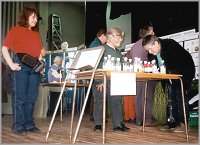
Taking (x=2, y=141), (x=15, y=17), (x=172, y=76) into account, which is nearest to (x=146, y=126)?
(x=172, y=76)

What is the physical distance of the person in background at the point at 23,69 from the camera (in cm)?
241

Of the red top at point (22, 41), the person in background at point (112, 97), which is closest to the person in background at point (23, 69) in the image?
the red top at point (22, 41)

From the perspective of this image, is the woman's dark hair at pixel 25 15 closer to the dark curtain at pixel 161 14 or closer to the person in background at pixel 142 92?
the person in background at pixel 142 92

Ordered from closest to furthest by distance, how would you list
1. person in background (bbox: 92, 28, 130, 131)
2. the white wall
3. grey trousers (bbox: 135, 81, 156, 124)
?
person in background (bbox: 92, 28, 130, 131) < grey trousers (bbox: 135, 81, 156, 124) < the white wall

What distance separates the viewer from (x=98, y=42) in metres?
3.43

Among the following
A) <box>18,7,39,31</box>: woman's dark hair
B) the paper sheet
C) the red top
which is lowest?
the paper sheet

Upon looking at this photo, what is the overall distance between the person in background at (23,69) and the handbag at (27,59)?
0.11 feet

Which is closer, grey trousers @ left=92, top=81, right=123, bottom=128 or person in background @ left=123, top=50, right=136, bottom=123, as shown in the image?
grey trousers @ left=92, top=81, right=123, bottom=128

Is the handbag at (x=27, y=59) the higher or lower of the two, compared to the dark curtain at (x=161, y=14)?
lower

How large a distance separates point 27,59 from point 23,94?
1.00 ft

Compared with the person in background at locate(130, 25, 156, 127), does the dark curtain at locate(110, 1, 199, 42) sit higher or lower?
higher

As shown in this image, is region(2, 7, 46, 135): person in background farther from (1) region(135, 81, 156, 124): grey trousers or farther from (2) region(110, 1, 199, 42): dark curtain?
(2) region(110, 1, 199, 42): dark curtain

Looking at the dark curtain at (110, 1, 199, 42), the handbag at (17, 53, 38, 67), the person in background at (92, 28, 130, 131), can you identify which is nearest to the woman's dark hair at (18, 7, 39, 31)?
the handbag at (17, 53, 38, 67)

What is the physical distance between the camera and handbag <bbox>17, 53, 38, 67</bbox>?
7.90 ft
